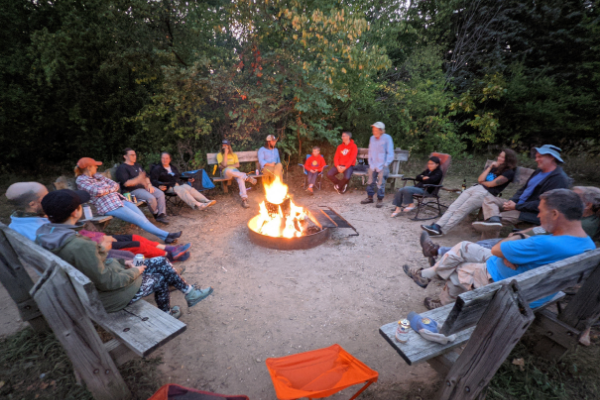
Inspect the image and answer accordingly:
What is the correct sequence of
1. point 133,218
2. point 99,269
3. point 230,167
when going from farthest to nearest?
point 230,167
point 133,218
point 99,269

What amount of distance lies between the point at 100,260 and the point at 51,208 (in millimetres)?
627

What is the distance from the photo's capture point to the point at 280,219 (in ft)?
18.1

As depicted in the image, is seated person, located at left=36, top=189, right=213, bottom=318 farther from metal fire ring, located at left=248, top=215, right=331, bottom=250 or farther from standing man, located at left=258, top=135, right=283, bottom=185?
standing man, located at left=258, top=135, right=283, bottom=185

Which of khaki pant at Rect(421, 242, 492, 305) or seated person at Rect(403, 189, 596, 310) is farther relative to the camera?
khaki pant at Rect(421, 242, 492, 305)

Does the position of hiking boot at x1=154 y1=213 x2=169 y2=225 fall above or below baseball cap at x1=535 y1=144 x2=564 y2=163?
below

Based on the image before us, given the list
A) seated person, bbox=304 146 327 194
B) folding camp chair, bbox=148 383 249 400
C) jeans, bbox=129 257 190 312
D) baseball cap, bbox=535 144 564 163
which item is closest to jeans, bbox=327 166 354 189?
seated person, bbox=304 146 327 194

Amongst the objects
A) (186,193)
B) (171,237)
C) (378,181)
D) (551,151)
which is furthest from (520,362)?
(186,193)

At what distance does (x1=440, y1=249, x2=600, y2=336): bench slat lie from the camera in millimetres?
1736

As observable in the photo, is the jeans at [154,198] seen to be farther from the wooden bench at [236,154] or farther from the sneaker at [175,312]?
the sneaker at [175,312]

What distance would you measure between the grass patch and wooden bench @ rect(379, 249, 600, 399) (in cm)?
215

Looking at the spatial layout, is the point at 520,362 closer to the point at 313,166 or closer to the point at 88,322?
the point at 88,322

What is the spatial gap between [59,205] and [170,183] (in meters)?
4.08

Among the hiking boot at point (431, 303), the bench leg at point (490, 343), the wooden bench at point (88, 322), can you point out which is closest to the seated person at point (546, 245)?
the hiking boot at point (431, 303)

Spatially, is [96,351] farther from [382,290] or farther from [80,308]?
[382,290]
